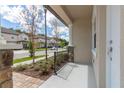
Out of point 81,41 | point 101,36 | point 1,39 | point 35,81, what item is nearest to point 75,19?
point 81,41

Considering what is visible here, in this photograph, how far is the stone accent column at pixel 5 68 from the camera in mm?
1658

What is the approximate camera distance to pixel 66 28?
10.4m

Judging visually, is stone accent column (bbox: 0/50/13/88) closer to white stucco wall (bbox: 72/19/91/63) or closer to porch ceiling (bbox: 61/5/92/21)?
porch ceiling (bbox: 61/5/92/21)

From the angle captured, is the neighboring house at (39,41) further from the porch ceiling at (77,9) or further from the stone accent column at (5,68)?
the stone accent column at (5,68)

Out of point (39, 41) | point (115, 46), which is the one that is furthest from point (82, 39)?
point (115, 46)

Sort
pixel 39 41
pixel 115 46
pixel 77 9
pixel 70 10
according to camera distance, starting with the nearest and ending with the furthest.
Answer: pixel 115 46 < pixel 77 9 < pixel 70 10 < pixel 39 41

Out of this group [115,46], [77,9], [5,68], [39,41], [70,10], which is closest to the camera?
[5,68]

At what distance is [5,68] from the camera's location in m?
1.72

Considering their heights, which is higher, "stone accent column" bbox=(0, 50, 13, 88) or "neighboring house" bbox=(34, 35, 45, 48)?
"neighboring house" bbox=(34, 35, 45, 48)

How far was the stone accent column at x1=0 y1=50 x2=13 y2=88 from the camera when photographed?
5.44 feet

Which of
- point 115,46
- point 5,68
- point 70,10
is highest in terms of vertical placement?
point 70,10

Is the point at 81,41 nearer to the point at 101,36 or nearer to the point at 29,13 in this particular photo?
the point at 29,13

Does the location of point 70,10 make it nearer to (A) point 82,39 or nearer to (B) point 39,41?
(B) point 39,41

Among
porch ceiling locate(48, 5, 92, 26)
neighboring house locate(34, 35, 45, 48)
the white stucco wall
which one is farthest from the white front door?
the white stucco wall
